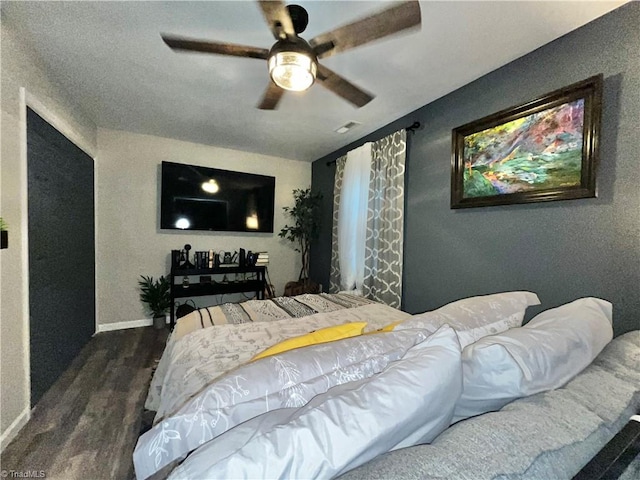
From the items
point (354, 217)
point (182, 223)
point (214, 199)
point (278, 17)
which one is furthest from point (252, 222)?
point (278, 17)

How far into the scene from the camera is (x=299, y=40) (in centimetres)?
132

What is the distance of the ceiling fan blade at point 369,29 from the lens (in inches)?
45.0

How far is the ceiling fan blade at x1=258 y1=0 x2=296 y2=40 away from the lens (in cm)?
113

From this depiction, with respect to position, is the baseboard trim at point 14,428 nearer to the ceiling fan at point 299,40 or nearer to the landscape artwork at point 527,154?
the ceiling fan at point 299,40

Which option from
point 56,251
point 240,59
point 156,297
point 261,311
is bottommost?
point 156,297

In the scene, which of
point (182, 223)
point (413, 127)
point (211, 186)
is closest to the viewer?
point (413, 127)

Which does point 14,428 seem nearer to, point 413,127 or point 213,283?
point 213,283

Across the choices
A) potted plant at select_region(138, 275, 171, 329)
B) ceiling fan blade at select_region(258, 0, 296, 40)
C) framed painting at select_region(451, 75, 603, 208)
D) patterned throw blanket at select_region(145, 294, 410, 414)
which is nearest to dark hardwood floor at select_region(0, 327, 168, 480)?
patterned throw blanket at select_region(145, 294, 410, 414)

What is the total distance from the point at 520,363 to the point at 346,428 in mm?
547

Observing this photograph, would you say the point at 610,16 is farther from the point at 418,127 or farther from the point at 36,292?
the point at 36,292

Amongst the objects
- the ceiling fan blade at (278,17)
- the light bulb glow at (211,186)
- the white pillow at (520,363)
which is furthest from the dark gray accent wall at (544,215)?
the light bulb glow at (211,186)

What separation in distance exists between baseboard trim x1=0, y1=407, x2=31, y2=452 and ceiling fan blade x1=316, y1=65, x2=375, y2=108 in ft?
8.88

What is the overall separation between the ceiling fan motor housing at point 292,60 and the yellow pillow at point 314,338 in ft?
4.29

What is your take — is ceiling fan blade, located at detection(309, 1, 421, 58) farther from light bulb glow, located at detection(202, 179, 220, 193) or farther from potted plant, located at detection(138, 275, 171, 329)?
potted plant, located at detection(138, 275, 171, 329)
